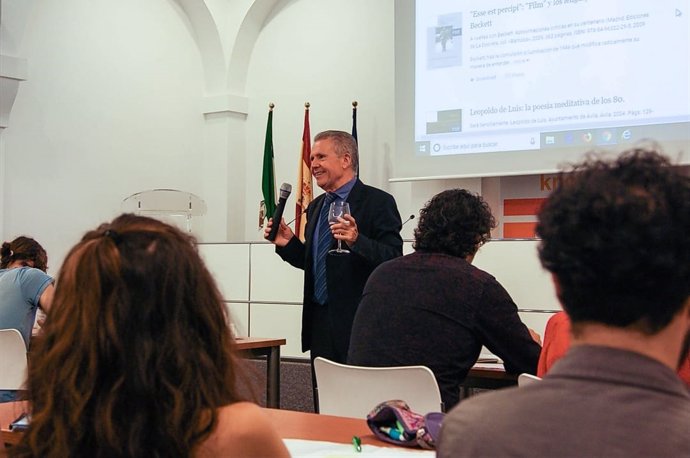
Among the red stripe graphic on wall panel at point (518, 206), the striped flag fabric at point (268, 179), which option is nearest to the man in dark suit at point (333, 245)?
the red stripe graphic on wall panel at point (518, 206)

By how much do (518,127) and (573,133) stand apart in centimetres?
38

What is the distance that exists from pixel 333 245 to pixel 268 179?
362 cm

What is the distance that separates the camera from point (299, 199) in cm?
708

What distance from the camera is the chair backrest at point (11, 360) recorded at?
355 cm

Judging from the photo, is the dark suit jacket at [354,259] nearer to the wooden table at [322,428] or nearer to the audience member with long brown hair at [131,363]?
the wooden table at [322,428]

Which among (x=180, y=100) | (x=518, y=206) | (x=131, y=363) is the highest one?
(x=180, y=100)

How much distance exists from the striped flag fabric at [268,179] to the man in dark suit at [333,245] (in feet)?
10.8

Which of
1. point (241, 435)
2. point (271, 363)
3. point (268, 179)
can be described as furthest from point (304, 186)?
point (241, 435)

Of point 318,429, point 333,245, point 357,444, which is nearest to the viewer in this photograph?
point 357,444

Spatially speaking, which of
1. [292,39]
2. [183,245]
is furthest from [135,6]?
[183,245]

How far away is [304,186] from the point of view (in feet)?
23.4

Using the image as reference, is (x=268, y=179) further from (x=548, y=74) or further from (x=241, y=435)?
(x=241, y=435)

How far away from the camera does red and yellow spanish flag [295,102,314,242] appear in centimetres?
703

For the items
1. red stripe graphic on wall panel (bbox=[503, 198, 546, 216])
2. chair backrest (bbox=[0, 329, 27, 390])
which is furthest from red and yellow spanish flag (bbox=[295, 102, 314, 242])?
chair backrest (bbox=[0, 329, 27, 390])
